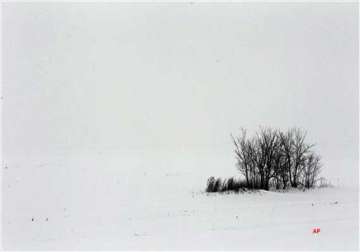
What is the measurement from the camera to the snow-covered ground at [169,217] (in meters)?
12.6

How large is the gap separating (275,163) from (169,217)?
44.1 ft

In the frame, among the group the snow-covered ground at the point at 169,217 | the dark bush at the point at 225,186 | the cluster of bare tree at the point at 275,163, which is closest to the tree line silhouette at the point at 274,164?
the cluster of bare tree at the point at 275,163

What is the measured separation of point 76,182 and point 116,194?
7.24 meters

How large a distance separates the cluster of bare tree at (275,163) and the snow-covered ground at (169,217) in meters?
1.95

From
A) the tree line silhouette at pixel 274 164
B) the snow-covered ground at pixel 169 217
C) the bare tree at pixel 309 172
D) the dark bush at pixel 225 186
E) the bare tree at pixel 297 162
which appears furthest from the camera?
A: the bare tree at pixel 309 172

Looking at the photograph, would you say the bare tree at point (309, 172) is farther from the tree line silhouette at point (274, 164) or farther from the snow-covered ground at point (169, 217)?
the snow-covered ground at point (169, 217)

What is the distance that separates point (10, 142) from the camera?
3659 inches

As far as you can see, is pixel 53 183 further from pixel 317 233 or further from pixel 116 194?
pixel 317 233

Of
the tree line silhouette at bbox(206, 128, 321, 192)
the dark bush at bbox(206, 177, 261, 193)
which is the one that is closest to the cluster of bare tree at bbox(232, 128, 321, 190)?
the tree line silhouette at bbox(206, 128, 321, 192)

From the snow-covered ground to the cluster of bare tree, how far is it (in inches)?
76.8

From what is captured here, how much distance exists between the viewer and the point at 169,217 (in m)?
17.3

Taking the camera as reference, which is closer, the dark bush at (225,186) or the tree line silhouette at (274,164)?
the dark bush at (225,186)

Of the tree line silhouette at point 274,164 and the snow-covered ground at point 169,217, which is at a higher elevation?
the tree line silhouette at point 274,164

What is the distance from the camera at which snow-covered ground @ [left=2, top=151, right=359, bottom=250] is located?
12641 mm
